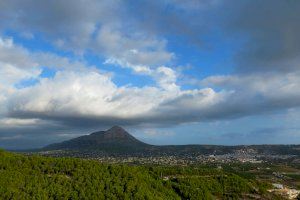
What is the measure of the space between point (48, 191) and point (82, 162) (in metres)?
38.5

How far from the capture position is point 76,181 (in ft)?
481

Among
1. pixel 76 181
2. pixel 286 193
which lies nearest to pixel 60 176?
pixel 76 181

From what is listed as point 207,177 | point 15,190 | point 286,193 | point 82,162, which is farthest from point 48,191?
point 286,193

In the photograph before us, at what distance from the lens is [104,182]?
150 metres

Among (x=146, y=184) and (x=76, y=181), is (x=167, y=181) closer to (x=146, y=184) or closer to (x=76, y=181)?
(x=146, y=184)

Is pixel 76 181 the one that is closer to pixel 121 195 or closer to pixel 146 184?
pixel 121 195

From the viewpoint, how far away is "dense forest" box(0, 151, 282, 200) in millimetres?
134125

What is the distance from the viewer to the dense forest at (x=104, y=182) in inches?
5281

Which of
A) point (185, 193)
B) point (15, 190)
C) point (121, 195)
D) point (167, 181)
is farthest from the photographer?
point (167, 181)

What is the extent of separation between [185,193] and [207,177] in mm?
29537

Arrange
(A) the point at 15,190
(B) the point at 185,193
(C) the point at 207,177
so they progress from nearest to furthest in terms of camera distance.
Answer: (A) the point at 15,190 → (B) the point at 185,193 → (C) the point at 207,177

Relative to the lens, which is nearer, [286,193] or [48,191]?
[48,191]

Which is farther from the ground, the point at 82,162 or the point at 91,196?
the point at 82,162

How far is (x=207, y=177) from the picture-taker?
183 m
